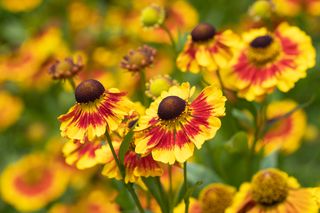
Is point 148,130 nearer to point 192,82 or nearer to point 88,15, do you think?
point 192,82

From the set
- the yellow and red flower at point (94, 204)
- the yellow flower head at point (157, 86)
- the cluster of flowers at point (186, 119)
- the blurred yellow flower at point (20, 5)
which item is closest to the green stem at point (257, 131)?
the cluster of flowers at point (186, 119)

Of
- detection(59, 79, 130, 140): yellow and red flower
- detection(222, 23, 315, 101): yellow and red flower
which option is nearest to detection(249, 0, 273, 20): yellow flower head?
detection(222, 23, 315, 101): yellow and red flower

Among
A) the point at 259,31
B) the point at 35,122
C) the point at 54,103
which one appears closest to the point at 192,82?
the point at 259,31

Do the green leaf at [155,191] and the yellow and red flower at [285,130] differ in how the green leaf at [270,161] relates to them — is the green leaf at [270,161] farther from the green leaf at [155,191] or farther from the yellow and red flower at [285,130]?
the green leaf at [155,191]

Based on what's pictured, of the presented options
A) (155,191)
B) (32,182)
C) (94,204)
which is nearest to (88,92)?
(155,191)

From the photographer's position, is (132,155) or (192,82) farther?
(192,82)

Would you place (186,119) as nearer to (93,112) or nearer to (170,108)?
(170,108)
